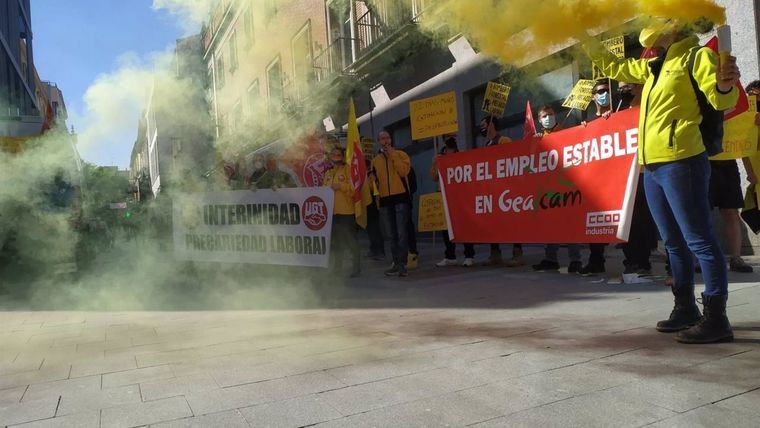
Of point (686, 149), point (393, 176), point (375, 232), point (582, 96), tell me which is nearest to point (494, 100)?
point (582, 96)

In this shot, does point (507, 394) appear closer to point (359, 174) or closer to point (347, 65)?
point (359, 174)

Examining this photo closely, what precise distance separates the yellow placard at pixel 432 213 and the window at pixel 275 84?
7.39 metres

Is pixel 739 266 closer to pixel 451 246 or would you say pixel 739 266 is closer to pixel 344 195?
pixel 451 246

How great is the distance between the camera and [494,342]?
11.5 ft

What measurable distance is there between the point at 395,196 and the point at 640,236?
3.15 metres

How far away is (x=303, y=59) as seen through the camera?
15.1 meters

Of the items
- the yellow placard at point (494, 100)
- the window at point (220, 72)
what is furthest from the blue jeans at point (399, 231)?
the window at point (220, 72)

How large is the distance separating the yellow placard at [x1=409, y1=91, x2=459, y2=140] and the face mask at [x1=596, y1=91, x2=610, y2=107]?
2518 mm

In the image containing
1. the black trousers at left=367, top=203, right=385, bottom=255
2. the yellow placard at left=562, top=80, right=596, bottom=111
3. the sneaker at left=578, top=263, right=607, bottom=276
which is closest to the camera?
the yellow placard at left=562, top=80, right=596, bottom=111

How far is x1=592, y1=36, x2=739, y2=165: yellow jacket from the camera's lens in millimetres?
3098

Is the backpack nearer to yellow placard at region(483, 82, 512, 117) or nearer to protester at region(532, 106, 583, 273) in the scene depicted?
protester at region(532, 106, 583, 273)

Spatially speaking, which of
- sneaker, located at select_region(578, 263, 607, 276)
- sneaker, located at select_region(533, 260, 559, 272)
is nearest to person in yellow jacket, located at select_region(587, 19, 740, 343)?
sneaker, located at select_region(578, 263, 607, 276)

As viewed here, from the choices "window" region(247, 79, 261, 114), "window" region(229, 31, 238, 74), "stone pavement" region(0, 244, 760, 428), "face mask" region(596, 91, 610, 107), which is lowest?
"stone pavement" region(0, 244, 760, 428)

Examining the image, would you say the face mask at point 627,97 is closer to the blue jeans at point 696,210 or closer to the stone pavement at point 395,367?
the stone pavement at point 395,367
